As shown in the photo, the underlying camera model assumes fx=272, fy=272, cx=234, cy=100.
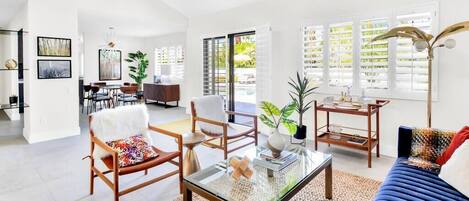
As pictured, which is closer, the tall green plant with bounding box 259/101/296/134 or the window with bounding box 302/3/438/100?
the tall green plant with bounding box 259/101/296/134

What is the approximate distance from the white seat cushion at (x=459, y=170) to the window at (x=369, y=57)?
1765mm

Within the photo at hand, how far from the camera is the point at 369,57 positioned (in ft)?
12.7

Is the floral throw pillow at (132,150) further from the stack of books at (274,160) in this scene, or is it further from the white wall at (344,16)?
the white wall at (344,16)

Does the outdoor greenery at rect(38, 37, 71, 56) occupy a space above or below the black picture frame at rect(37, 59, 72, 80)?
above

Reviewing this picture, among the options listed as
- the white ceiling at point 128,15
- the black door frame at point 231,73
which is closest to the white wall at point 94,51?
the white ceiling at point 128,15

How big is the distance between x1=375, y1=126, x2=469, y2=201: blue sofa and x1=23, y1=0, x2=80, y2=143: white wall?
5110 mm

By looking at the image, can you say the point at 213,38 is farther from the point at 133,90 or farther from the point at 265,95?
the point at 133,90

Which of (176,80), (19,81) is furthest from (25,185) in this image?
(176,80)

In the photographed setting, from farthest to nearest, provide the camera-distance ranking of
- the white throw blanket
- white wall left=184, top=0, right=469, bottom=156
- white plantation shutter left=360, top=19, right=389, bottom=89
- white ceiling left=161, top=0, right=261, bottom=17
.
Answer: white ceiling left=161, top=0, right=261, bottom=17 < white plantation shutter left=360, top=19, right=389, bottom=89 < white wall left=184, top=0, right=469, bottom=156 < the white throw blanket

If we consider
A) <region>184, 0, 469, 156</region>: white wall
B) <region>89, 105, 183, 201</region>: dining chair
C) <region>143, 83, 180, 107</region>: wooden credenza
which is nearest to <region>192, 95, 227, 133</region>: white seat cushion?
<region>89, 105, 183, 201</region>: dining chair

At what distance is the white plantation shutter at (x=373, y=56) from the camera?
3.74m

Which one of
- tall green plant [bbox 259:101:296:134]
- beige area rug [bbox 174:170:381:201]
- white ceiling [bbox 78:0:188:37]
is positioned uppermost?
white ceiling [bbox 78:0:188:37]

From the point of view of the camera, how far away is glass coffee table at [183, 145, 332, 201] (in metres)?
1.89

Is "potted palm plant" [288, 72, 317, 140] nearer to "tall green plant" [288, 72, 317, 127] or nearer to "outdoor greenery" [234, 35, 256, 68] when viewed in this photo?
"tall green plant" [288, 72, 317, 127]
